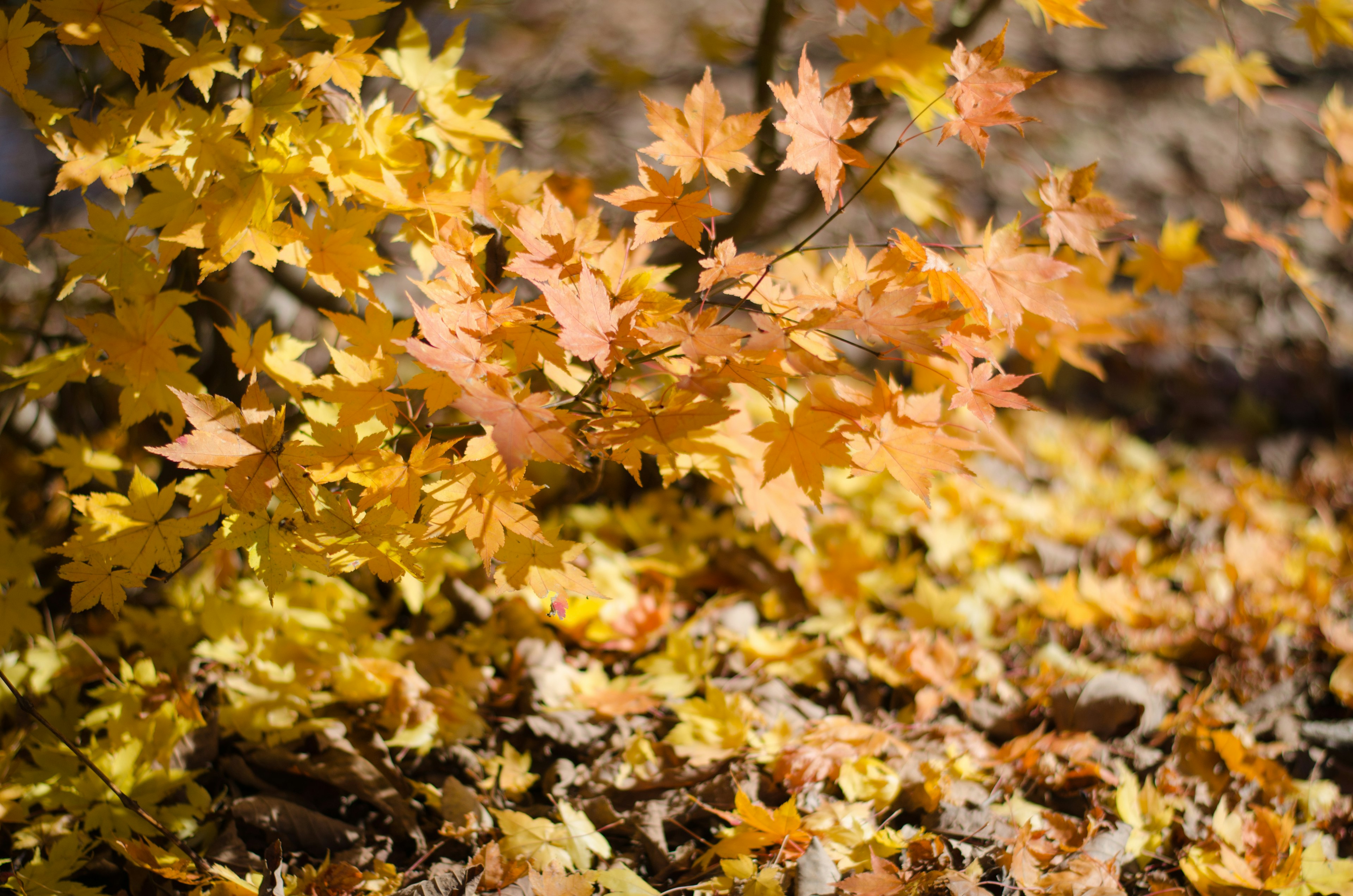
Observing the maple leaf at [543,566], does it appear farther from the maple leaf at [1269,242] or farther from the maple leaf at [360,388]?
the maple leaf at [1269,242]

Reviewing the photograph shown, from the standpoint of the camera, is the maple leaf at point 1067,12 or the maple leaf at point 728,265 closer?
the maple leaf at point 728,265

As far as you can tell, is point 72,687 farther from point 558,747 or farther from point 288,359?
point 558,747

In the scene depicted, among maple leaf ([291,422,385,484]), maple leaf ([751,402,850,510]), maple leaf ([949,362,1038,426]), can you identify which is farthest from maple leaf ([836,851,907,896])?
maple leaf ([291,422,385,484])

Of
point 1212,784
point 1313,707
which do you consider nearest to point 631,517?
point 1212,784

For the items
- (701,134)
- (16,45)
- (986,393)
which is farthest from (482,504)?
(16,45)

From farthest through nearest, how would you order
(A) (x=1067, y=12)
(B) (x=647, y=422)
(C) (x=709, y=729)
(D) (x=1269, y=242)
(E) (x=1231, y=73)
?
(E) (x=1231, y=73), (D) (x=1269, y=242), (C) (x=709, y=729), (A) (x=1067, y=12), (B) (x=647, y=422)

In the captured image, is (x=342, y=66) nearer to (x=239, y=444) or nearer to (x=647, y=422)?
(x=239, y=444)

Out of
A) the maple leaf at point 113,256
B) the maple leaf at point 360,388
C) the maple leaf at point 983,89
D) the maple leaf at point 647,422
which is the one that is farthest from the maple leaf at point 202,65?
the maple leaf at point 983,89
